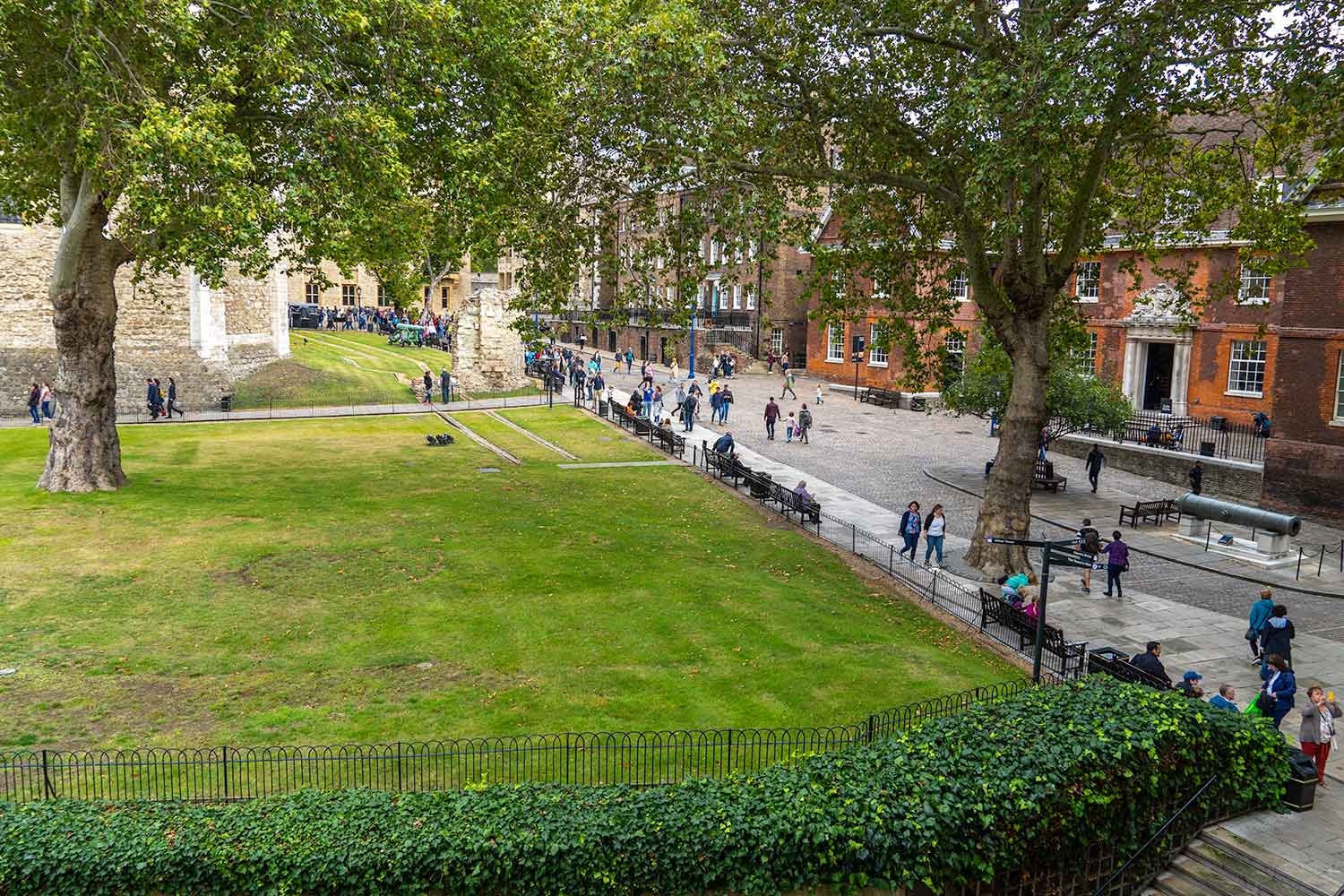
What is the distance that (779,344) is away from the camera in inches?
2372

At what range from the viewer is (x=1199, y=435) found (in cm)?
3180

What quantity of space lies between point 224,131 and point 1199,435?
Answer: 98.6 ft

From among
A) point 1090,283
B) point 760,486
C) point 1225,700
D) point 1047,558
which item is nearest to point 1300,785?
point 1225,700

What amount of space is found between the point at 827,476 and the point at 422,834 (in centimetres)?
2190

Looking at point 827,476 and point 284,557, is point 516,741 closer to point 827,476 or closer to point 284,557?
point 284,557

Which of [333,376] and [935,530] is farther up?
[333,376]

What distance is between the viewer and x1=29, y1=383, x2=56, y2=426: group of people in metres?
32.2

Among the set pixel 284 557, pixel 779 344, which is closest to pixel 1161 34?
pixel 284 557

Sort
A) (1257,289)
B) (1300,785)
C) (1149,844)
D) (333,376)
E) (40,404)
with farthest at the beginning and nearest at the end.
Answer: (333,376) → (40,404) → (1257,289) → (1300,785) → (1149,844)

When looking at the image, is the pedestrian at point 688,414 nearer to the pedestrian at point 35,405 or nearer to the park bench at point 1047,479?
the park bench at point 1047,479

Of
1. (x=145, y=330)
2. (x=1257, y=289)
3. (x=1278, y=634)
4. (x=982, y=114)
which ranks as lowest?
(x=1278, y=634)

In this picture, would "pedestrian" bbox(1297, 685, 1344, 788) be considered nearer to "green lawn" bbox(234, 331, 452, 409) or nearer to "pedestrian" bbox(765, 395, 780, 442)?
"pedestrian" bbox(765, 395, 780, 442)

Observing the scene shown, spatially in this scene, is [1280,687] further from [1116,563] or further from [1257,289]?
[1257,289]

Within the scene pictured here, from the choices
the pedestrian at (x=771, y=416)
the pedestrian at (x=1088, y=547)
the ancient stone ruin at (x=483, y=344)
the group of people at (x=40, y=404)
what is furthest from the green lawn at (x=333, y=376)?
the pedestrian at (x=1088, y=547)
